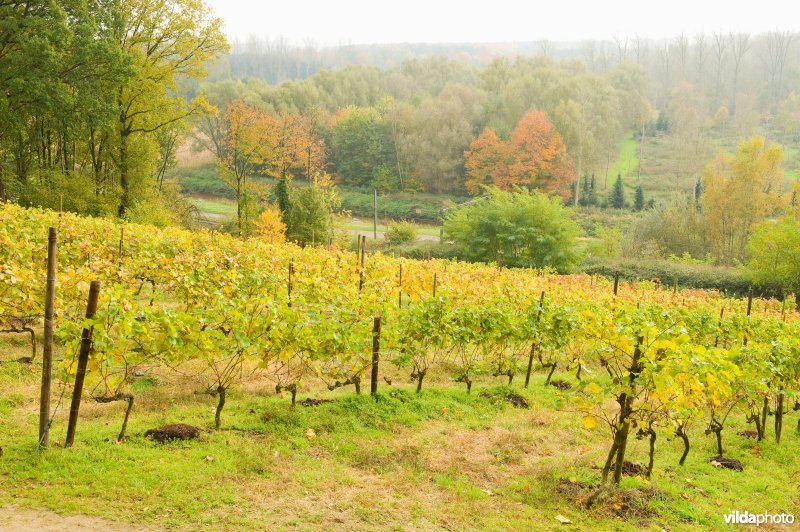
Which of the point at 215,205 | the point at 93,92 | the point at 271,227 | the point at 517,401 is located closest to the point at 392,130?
the point at 215,205

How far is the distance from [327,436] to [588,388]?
138 inches

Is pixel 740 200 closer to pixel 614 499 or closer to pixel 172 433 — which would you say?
pixel 614 499

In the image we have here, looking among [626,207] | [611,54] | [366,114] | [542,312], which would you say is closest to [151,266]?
[542,312]

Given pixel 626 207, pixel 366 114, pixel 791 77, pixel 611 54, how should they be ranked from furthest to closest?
pixel 611 54 → pixel 791 77 → pixel 366 114 → pixel 626 207

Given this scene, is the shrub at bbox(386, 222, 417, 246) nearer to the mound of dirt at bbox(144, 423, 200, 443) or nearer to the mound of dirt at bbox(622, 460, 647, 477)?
the mound of dirt at bbox(622, 460, 647, 477)

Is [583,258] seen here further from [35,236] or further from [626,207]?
[35,236]

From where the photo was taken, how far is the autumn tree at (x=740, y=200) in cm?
3662

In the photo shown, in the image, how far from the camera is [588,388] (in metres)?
5.75

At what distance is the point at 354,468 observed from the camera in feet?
22.7

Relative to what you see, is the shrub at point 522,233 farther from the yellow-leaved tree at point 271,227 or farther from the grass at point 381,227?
the yellow-leaved tree at point 271,227

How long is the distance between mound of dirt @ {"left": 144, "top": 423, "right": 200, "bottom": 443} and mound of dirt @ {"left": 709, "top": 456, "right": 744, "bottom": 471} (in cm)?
677

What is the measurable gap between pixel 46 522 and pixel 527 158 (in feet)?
160

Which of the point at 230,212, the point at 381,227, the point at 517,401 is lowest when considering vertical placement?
the point at 381,227

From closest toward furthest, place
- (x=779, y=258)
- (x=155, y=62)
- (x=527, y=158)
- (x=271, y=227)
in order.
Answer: (x=155, y=62), (x=779, y=258), (x=271, y=227), (x=527, y=158)
